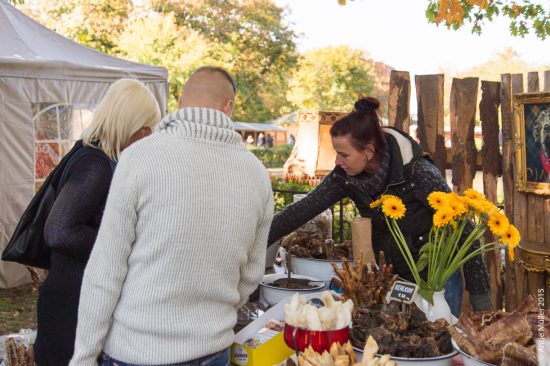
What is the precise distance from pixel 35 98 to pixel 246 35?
24.3m

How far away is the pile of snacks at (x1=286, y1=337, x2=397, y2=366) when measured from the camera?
4.68 ft

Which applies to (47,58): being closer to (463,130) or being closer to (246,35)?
(463,130)

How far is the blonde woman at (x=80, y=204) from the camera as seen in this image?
6.26 feet

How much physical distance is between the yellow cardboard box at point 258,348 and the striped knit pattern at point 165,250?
194mm

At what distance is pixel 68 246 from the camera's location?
6.27 feet

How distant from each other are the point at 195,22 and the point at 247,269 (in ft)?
96.5

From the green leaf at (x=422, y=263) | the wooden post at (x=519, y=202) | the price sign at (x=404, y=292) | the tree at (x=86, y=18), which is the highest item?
the tree at (x=86, y=18)

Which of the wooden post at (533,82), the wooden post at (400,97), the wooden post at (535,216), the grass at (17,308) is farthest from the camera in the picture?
the grass at (17,308)

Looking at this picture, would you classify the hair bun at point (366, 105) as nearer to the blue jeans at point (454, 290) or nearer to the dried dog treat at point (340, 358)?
the blue jeans at point (454, 290)

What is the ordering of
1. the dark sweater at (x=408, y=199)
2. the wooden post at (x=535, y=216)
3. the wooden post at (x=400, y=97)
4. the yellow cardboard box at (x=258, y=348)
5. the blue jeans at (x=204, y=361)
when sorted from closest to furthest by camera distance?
the blue jeans at (x=204, y=361) < the yellow cardboard box at (x=258, y=348) < the dark sweater at (x=408, y=199) < the wooden post at (x=535, y=216) < the wooden post at (x=400, y=97)

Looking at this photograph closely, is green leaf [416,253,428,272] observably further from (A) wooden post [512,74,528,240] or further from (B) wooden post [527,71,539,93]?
(B) wooden post [527,71,539,93]

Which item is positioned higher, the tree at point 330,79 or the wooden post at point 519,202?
the tree at point 330,79

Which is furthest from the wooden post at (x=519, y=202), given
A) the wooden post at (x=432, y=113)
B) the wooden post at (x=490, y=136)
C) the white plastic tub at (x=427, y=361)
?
the white plastic tub at (x=427, y=361)

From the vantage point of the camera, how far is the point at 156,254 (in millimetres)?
1450
